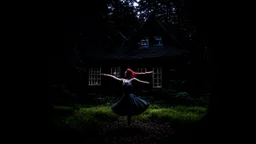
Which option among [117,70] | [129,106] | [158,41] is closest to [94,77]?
[117,70]

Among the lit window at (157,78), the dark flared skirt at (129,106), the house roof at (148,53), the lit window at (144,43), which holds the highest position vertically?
the lit window at (144,43)

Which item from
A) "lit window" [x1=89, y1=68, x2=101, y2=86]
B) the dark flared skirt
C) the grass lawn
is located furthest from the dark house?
the dark flared skirt

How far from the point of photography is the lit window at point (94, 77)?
20.3 metres

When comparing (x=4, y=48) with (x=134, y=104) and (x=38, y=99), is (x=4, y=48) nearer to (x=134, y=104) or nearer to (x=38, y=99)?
(x=38, y=99)

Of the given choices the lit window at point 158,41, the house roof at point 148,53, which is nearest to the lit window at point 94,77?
the house roof at point 148,53

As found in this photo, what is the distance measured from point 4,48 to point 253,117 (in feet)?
11.9

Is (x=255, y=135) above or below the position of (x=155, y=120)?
above

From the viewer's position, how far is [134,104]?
665 cm

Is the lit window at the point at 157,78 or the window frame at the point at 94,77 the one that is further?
the window frame at the point at 94,77

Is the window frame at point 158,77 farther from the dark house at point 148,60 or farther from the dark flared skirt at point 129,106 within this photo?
the dark flared skirt at point 129,106

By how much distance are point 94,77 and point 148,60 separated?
5.79 metres

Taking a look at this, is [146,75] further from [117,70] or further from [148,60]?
Answer: [117,70]

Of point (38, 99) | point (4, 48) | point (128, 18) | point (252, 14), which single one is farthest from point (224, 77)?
point (128, 18)

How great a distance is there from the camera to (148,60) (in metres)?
18.2
